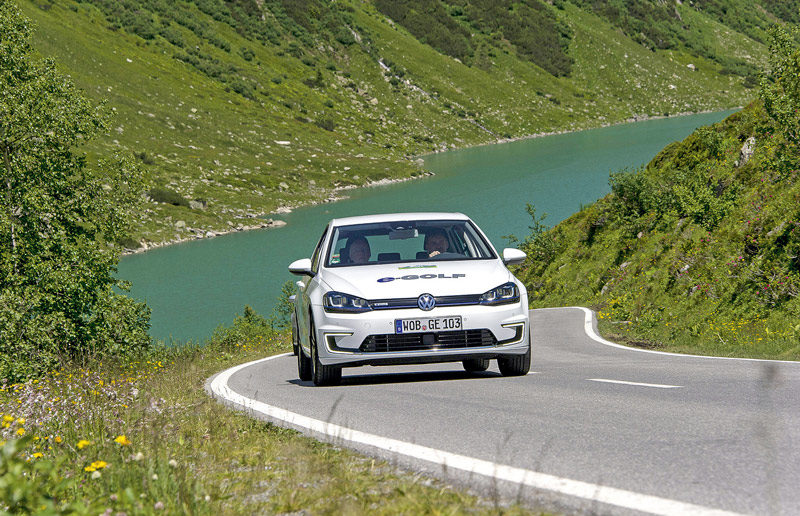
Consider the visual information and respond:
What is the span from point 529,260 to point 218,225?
56.7m

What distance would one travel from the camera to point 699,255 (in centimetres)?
2178

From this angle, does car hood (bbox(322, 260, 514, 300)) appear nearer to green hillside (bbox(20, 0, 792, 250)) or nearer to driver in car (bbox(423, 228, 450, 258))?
driver in car (bbox(423, 228, 450, 258))

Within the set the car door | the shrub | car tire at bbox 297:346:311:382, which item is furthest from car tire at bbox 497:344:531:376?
the shrub

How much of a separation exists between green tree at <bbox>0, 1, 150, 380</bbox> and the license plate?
13.7m

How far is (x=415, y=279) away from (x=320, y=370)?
155 cm

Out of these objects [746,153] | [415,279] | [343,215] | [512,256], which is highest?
[746,153]

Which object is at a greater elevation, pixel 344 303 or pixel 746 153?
pixel 746 153

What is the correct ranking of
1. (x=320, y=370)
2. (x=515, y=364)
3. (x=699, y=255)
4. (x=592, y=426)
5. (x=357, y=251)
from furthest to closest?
(x=699, y=255)
(x=357, y=251)
(x=515, y=364)
(x=320, y=370)
(x=592, y=426)

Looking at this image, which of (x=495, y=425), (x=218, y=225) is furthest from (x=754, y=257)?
(x=218, y=225)

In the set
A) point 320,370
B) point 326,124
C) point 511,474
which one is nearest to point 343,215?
point 326,124

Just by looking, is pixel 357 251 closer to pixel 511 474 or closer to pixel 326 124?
pixel 511 474

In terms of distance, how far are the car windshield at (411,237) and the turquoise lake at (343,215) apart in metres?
36.5

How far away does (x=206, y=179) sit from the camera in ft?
345

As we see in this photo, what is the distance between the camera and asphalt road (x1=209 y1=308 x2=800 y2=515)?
4.21m
